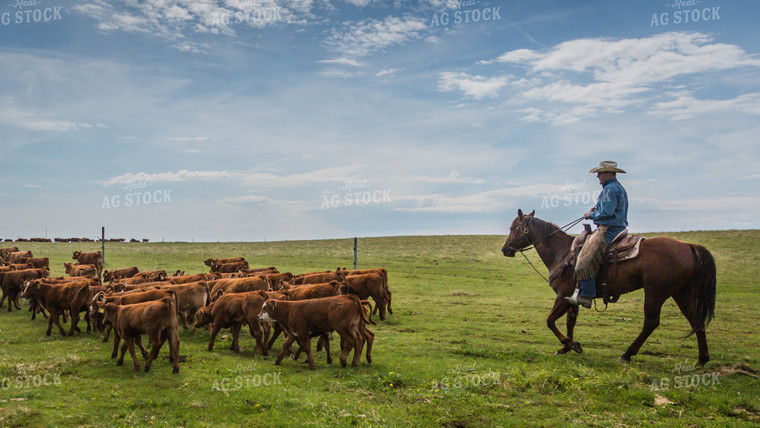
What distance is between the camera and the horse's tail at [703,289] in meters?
10.9

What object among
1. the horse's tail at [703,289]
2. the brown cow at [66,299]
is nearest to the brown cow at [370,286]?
the brown cow at [66,299]

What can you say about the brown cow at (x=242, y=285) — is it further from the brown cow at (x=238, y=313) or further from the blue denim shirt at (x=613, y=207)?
the blue denim shirt at (x=613, y=207)

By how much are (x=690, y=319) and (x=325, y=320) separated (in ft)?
26.7

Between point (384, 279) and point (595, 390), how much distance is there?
31.4 ft

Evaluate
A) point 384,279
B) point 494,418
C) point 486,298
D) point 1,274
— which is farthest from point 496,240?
point 494,418

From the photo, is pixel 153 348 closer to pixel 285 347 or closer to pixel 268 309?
pixel 268 309

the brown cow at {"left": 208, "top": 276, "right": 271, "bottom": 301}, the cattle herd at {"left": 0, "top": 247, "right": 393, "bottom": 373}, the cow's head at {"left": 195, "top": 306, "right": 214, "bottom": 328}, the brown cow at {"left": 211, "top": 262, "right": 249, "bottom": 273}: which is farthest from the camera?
the brown cow at {"left": 211, "top": 262, "right": 249, "bottom": 273}

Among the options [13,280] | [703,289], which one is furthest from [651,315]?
[13,280]

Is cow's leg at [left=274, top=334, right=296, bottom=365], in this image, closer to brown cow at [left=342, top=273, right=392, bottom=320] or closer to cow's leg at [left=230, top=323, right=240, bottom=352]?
cow's leg at [left=230, top=323, right=240, bottom=352]

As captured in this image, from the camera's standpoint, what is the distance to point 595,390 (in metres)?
9.19

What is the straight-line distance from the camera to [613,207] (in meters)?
11.8

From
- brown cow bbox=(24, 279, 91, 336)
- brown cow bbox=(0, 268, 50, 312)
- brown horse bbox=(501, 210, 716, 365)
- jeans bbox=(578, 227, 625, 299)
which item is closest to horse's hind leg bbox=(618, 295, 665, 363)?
brown horse bbox=(501, 210, 716, 365)

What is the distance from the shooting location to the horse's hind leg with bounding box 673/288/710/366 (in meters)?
10.9

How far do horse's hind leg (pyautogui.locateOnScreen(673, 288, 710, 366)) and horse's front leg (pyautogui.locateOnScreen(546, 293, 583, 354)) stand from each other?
2350 millimetres
